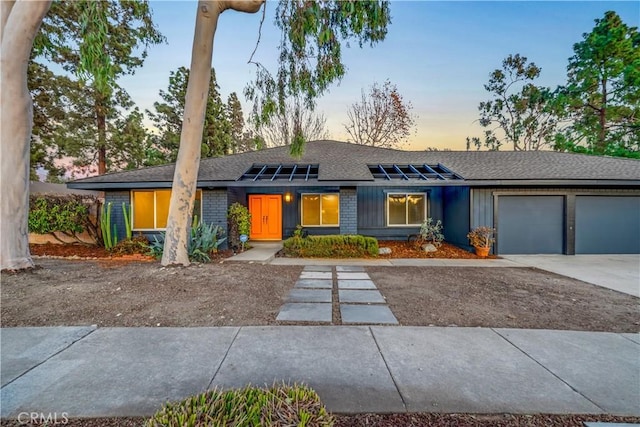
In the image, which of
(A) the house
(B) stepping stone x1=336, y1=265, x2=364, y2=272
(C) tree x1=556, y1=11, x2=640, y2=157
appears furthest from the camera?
(C) tree x1=556, y1=11, x2=640, y2=157

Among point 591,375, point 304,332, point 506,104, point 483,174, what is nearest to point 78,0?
point 304,332

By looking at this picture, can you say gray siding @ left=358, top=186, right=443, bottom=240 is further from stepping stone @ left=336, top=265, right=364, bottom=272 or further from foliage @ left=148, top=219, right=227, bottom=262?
foliage @ left=148, top=219, right=227, bottom=262

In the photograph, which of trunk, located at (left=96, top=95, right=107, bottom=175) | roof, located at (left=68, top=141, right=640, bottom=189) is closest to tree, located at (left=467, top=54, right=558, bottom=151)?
roof, located at (left=68, top=141, right=640, bottom=189)

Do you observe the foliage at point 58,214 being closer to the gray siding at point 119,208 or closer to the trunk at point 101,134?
the gray siding at point 119,208

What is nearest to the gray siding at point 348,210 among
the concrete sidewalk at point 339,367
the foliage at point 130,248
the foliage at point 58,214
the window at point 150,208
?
the window at point 150,208

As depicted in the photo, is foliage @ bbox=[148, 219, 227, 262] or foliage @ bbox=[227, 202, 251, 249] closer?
foliage @ bbox=[148, 219, 227, 262]

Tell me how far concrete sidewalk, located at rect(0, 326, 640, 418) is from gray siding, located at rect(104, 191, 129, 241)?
7401 mm

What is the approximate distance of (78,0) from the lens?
5523mm

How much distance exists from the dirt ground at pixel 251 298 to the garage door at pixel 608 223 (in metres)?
4.83

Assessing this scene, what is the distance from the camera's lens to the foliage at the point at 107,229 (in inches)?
367

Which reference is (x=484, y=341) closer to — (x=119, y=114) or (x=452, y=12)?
(x=452, y=12)

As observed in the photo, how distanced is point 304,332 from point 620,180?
37.8ft

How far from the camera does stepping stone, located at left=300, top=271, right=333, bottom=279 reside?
612cm

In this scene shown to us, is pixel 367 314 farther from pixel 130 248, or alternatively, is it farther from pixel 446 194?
→ pixel 446 194
